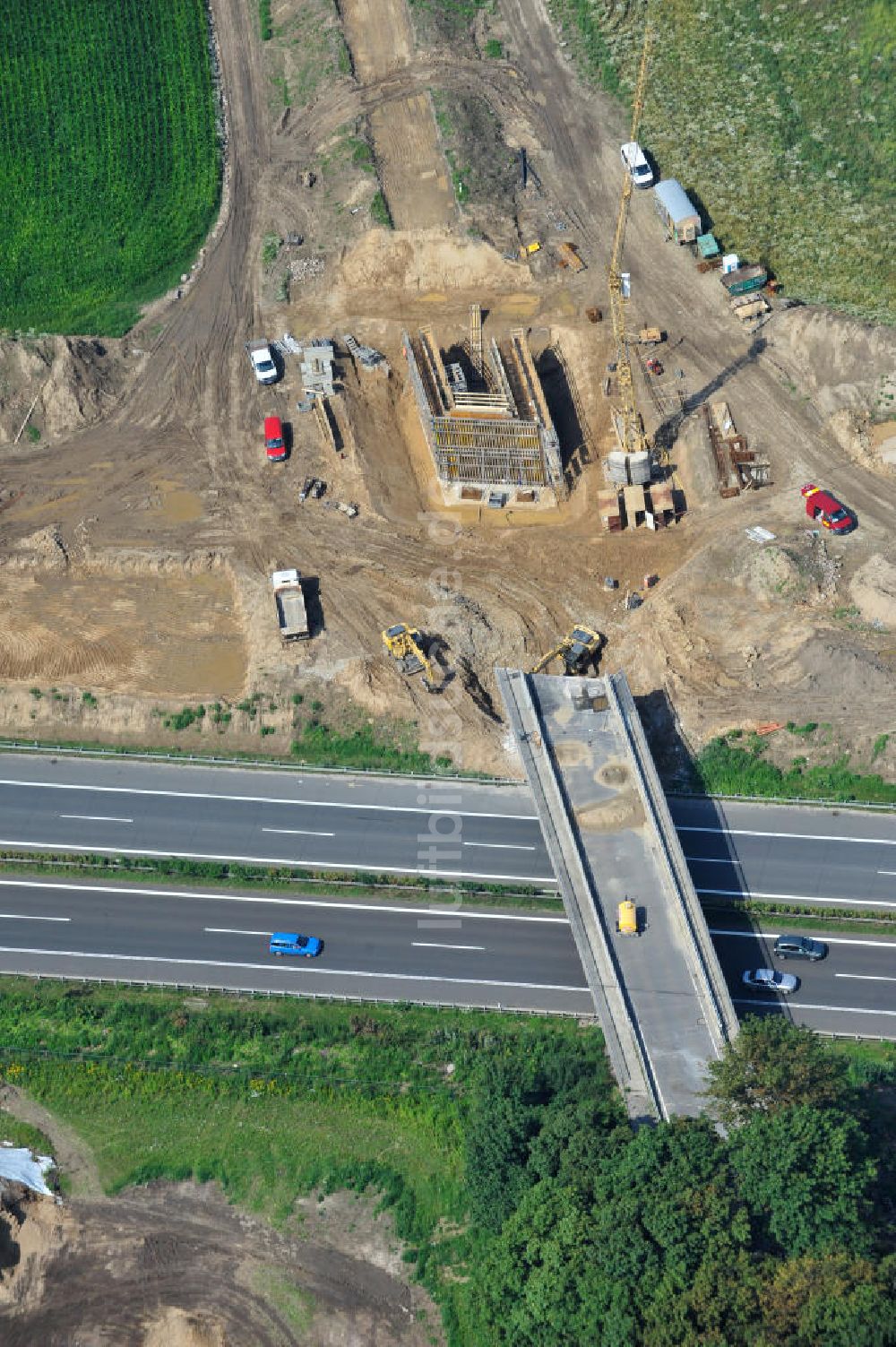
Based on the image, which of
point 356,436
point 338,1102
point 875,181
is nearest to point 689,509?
point 356,436

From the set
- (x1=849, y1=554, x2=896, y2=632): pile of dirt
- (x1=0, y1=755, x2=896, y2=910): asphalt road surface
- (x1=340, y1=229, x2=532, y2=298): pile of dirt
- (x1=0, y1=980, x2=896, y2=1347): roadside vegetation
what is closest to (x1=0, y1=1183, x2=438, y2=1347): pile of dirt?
(x1=0, y1=980, x2=896, y2=1347): roadside vegetation

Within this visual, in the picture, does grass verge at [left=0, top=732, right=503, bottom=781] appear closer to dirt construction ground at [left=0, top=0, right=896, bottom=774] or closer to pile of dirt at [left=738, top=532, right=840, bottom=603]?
dirt construction ground at [left=0, top=0, right=896, bottom=774]

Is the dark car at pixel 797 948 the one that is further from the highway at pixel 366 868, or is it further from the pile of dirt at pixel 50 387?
the pile of dirt at pixel 50 387

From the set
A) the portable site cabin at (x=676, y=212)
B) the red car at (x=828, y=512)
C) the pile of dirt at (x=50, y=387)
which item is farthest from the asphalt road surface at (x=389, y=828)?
the portable site cabin at (x=676, y=212)

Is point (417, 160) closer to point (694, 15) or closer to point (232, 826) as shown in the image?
point (694, 15)

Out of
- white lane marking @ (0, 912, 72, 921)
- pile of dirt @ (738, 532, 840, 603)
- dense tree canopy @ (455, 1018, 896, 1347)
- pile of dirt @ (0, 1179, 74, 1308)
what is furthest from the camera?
pile of dirt @ (738, 532, 840, 603)

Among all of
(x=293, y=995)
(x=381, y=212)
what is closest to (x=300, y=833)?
(x=293, y=995)
